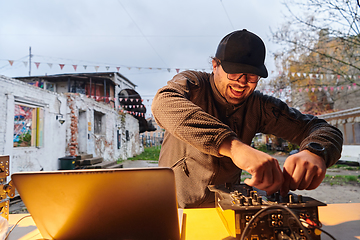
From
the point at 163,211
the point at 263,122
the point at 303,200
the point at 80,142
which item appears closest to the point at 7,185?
the point at 163,211

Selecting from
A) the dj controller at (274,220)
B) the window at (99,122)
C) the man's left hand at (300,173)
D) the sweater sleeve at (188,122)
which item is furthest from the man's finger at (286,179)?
the window at (99,122)

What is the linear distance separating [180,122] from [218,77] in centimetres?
61

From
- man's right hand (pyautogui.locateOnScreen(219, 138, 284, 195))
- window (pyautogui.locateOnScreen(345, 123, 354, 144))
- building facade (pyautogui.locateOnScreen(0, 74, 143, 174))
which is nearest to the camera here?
man's right hand (pyautogui.locateOnScreen(219, 138, 284, 195))

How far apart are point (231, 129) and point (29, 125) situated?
7858 mm

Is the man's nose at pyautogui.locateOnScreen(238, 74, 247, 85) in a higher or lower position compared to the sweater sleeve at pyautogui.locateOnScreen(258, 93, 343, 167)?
higher

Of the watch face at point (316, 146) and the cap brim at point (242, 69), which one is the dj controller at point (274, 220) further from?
the cap brim at point (242, 69)

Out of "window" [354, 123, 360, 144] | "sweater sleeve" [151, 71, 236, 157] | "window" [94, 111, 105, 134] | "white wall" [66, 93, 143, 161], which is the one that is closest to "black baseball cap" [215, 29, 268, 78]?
"sweater sleeve" [151, 71, 236, 157]

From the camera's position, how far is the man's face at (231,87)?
1248 mm

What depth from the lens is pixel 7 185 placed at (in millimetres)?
973

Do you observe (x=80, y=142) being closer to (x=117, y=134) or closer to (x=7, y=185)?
(x=117, y=134)

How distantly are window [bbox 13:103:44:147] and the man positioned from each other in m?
7.13

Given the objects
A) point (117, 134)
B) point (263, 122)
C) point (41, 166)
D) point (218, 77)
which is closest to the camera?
point (218, 77)

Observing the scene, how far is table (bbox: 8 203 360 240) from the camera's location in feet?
2.81

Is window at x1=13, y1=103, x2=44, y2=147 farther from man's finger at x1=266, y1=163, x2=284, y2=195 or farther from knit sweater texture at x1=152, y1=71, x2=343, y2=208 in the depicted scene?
man's finger at x1=266, y1=163, x2=284, y2=195
